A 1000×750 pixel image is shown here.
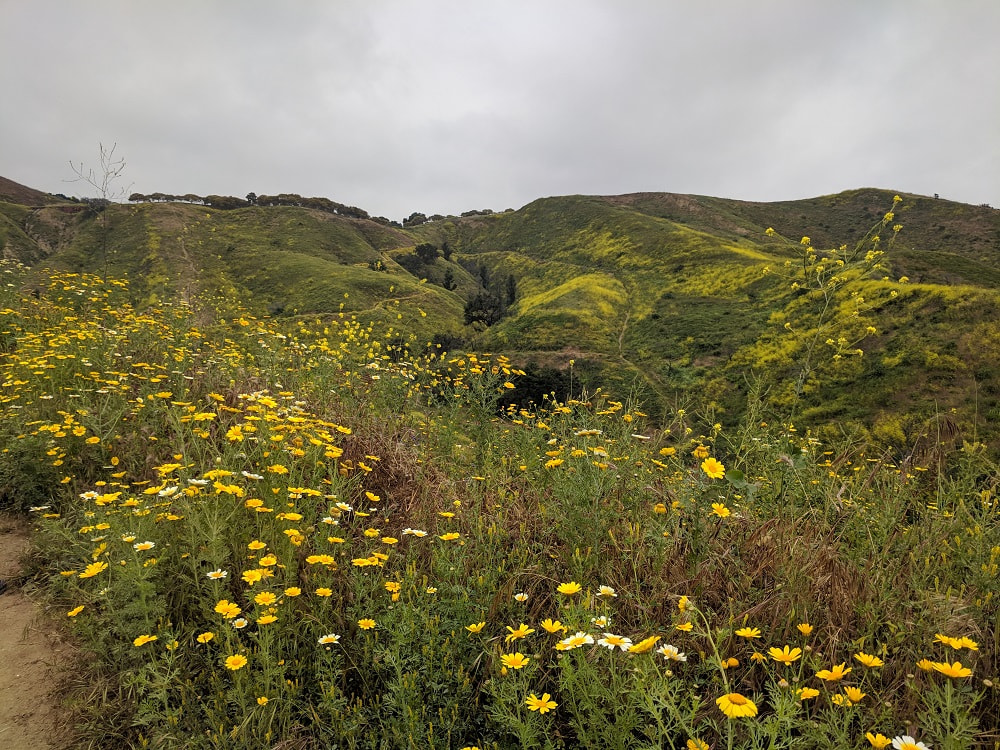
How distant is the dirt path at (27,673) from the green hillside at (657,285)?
12.2 feet

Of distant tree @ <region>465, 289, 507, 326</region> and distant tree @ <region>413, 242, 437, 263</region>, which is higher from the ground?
distant tree @ <region>413, 242, 437, 263</region>

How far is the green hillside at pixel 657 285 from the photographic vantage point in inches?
725

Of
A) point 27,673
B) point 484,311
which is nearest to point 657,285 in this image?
point 484,311

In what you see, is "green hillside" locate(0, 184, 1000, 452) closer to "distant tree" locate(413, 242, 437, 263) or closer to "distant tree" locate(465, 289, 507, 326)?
"distant tree" locate(465, 289, 507, 326)

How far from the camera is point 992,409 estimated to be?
17.1 metres

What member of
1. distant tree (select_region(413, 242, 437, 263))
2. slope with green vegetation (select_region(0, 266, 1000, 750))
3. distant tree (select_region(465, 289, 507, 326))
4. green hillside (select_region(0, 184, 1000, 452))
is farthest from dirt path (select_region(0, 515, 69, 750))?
distant tree (select_region(413, 242, 437, 263))

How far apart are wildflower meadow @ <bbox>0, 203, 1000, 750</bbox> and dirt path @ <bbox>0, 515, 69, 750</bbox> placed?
0.12m

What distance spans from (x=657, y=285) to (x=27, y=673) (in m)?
49.6

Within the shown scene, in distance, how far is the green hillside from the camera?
1842cm

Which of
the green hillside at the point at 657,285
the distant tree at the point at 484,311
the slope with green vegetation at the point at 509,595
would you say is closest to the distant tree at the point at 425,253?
the green hillside at the point at 657,285

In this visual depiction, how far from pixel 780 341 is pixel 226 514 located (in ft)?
100

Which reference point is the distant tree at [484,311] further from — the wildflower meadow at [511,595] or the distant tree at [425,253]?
the wildflower meadow at [511,595]

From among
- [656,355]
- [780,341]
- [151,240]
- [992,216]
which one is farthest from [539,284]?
[992,216]

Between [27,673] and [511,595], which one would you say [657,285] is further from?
[27,673]
